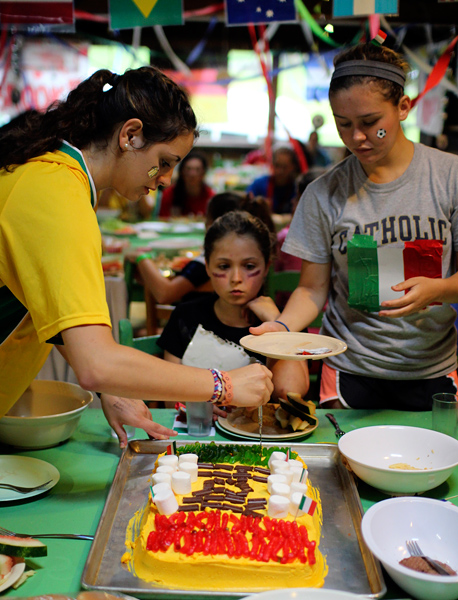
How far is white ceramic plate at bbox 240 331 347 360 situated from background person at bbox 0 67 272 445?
0.15 m

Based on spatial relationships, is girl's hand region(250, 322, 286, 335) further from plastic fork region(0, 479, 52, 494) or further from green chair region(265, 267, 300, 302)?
green chair region(265, 267, 300, 302)

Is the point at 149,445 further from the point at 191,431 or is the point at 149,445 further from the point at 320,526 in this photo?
the point at 320,526

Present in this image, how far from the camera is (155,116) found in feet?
4.60

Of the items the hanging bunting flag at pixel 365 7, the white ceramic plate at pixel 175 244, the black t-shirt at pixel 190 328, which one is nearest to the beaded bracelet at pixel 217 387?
the black t-shirt at pixel 190 328

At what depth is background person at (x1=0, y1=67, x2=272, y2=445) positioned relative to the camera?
1.14 metres

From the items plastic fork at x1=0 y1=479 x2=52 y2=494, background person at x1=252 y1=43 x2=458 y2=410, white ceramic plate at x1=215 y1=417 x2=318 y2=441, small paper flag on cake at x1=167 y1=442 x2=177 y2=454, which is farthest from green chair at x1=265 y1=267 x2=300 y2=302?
plastic fork at x1=0 y1=479 x2=52 y2=494

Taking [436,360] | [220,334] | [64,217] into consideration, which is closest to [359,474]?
[436,360]

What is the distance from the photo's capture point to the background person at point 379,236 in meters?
1.80

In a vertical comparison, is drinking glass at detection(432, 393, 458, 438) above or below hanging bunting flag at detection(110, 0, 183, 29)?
below

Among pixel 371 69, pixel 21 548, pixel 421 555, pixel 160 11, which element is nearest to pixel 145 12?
pixel 160 11

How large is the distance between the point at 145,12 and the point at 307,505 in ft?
6.17

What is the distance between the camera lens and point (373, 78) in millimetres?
1788

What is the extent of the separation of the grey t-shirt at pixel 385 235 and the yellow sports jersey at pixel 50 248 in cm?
101

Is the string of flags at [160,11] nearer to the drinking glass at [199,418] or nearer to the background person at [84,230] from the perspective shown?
the background person at [84,230]
